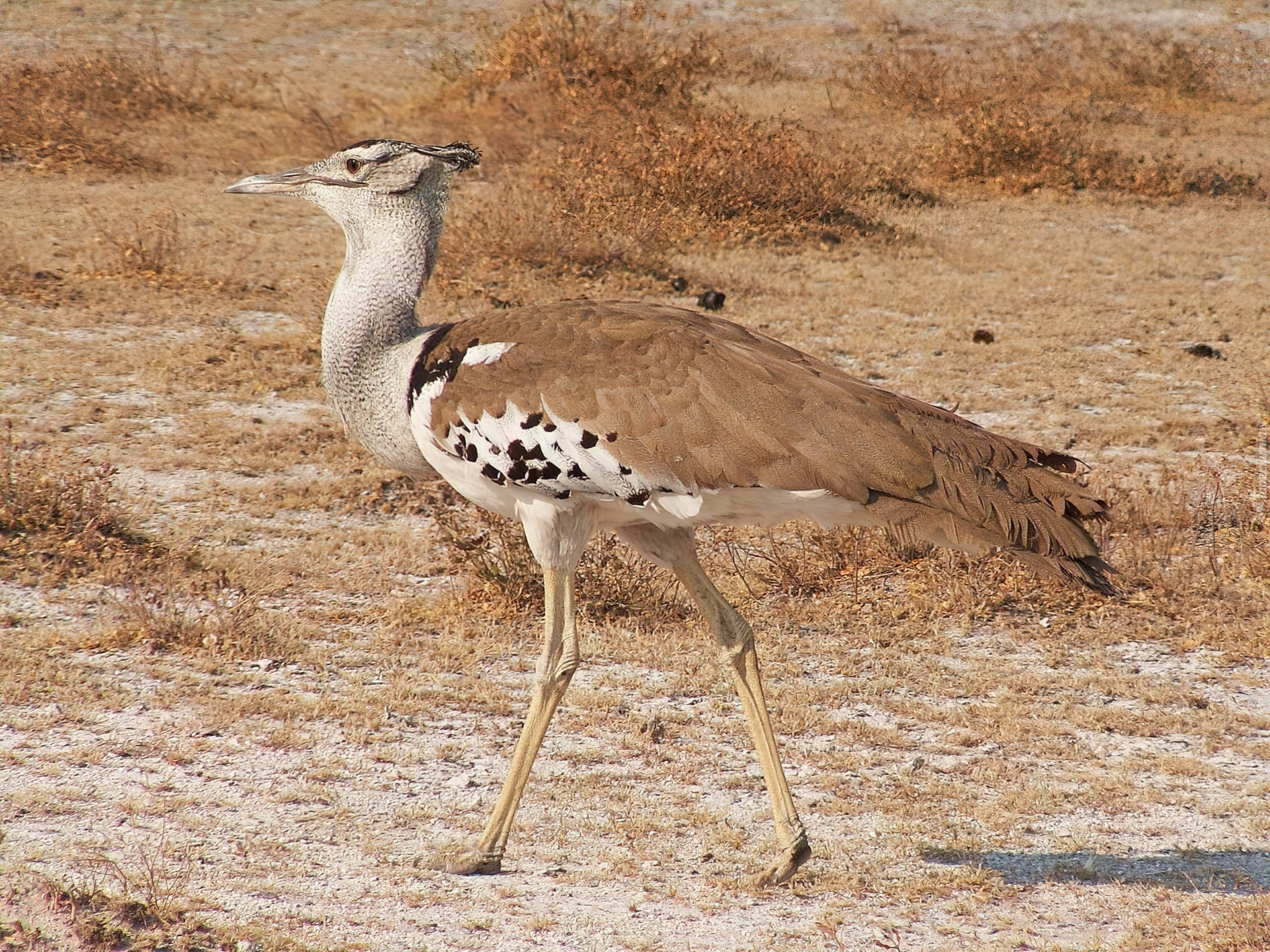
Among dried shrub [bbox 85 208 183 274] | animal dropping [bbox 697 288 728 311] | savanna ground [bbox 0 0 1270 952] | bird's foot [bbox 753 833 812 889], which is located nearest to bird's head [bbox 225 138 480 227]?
savanna ground [bbox 0 0 1270 952]

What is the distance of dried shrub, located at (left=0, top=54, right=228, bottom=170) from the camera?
1241cm

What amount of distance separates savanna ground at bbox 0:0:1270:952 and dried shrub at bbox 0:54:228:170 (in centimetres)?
7

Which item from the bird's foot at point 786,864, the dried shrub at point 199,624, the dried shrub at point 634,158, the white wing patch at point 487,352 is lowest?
the dried shrub at point 199,624

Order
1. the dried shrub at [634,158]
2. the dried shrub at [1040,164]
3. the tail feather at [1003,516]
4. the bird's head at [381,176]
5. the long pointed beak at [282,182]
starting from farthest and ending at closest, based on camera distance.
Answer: the dried shrub at [1040,164], the dried shrub at [634,158], the long pointed beak at [282,182], the bird's head at [381,176], the tail feather at [1003,516]

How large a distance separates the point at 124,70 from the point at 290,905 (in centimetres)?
1258

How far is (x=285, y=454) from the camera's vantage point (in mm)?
7293

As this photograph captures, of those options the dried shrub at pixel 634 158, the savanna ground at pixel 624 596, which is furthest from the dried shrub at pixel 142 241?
the dried shrub at pixel 634 158

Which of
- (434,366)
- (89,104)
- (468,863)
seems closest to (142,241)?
(89,104)

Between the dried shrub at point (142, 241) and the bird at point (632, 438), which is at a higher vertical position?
the bird at point (632, 438)

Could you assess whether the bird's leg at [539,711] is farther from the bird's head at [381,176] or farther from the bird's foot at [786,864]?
the bird's head at [381,176]

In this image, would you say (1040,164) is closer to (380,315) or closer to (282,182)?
(282,182)

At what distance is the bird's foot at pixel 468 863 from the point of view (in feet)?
12.9

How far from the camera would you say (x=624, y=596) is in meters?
5.79

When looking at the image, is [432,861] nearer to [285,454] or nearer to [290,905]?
[290,905]
